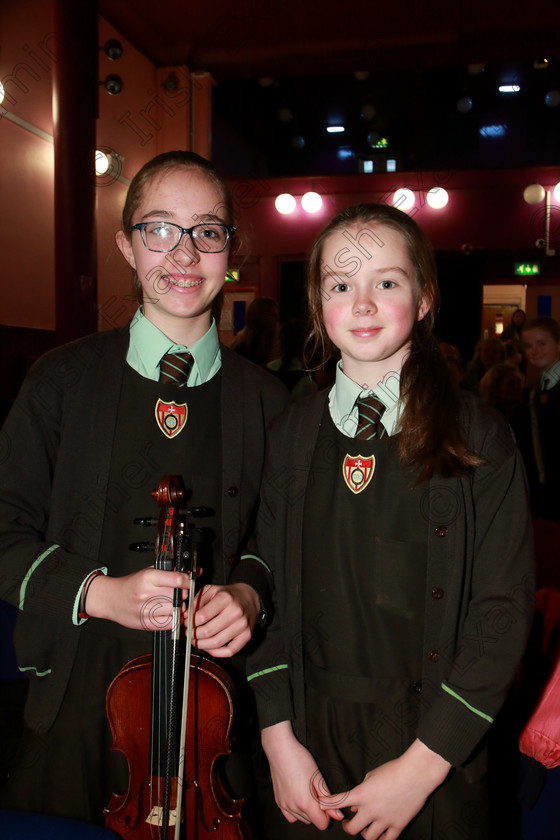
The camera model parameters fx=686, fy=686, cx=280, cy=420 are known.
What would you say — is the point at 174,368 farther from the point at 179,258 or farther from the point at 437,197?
the point at 437,197

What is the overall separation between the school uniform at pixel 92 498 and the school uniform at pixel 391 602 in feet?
0.38

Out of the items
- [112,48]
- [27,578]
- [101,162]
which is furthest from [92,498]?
[101,162]

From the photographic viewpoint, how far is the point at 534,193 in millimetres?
7672

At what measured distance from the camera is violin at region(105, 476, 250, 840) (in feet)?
3.98

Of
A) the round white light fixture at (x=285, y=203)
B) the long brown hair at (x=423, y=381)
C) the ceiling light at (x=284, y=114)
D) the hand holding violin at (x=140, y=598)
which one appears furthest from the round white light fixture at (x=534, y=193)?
the hand holding violin at (x=140, y=598)

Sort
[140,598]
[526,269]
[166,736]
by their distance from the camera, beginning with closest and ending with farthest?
[140,598]
[166,736]
[526,269]

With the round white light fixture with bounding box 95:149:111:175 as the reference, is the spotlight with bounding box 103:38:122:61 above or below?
above

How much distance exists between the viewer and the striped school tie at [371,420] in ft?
4.36

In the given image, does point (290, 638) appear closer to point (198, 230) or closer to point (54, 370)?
point (54, 370)

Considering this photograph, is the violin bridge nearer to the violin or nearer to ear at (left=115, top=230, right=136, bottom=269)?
the violin

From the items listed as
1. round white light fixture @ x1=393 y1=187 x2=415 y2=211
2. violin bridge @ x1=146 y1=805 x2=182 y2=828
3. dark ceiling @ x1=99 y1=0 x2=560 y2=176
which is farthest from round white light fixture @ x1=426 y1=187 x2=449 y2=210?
violin bridge @ x1=146 y1=805 x2=182 y2=828

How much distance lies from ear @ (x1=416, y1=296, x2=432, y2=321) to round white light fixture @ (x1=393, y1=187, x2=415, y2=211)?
699 centimetres

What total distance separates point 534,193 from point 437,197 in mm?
1063

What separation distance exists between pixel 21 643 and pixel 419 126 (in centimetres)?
963
